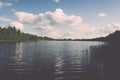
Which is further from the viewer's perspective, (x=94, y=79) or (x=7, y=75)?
(x=7, y=75)

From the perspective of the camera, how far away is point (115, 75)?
110 ft

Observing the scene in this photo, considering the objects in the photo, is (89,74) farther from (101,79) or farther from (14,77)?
(14,77)

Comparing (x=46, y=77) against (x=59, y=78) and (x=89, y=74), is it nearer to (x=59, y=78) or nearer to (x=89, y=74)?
(x=59, y=78)

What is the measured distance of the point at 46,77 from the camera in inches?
1246

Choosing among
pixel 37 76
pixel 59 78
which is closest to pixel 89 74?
pixel 59 78

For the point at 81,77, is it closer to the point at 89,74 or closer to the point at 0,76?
the point at 89,74

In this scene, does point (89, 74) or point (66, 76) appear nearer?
point (66, 76)

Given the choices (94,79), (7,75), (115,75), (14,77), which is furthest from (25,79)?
(115,75)

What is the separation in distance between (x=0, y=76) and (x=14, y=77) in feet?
8.61

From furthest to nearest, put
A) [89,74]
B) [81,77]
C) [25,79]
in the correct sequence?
[89,74]
[81,77]
[25,79]

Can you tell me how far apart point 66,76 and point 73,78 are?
161 centimetres

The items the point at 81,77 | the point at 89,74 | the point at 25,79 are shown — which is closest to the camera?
the point at 25,79

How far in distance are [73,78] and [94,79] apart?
317cm

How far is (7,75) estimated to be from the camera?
33.4 m
